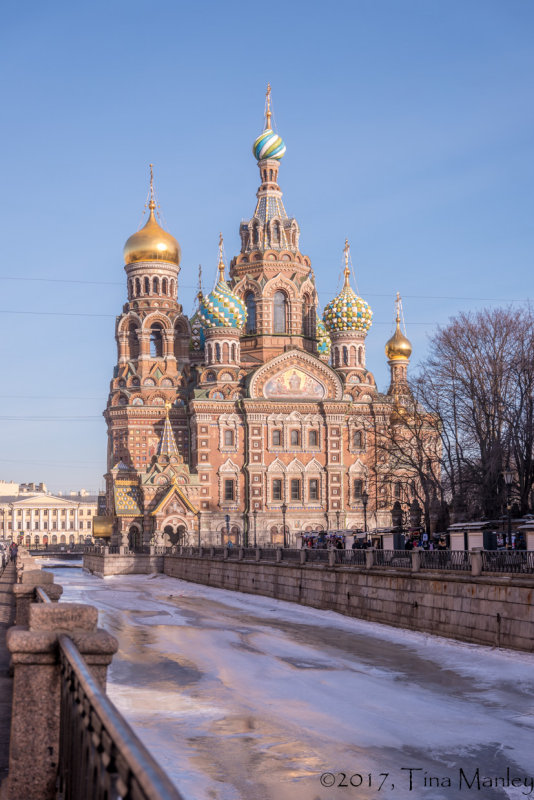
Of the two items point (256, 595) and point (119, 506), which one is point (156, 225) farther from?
point (256, 595)

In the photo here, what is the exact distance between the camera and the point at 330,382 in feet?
205

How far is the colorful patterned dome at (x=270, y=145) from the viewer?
228 feet

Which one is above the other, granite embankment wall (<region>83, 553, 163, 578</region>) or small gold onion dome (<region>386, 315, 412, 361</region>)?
small gold onion dome (<region>386, 315, 412, 361</region>)

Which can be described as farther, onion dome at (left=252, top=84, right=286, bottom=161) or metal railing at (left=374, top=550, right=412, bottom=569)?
onion dome at (left=252, top=84, right=286, bottom=161)

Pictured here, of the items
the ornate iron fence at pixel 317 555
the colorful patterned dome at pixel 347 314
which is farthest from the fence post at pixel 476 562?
the colorful patterned dome at pixel 347 314

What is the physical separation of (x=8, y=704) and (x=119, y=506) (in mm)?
49445

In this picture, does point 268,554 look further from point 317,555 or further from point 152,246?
point 152,246

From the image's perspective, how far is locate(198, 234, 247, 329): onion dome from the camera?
62500mm

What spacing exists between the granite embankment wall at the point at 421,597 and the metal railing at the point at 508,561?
331mm

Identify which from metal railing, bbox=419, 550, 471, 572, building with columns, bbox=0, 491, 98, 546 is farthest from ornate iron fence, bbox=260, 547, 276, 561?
building with columns, bbox=0, 491, 98, 546

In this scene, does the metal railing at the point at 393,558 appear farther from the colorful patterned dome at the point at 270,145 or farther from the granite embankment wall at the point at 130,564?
the colorful patterned dome at the point at 270,145

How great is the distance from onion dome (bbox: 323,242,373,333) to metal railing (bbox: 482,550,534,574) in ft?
145

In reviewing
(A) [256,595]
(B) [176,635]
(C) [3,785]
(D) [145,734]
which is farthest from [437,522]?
(C) [3,785]

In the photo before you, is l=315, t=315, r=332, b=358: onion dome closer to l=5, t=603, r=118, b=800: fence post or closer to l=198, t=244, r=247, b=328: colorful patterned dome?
l=198, t=244, r=247, b=328: colorful patterned dome
